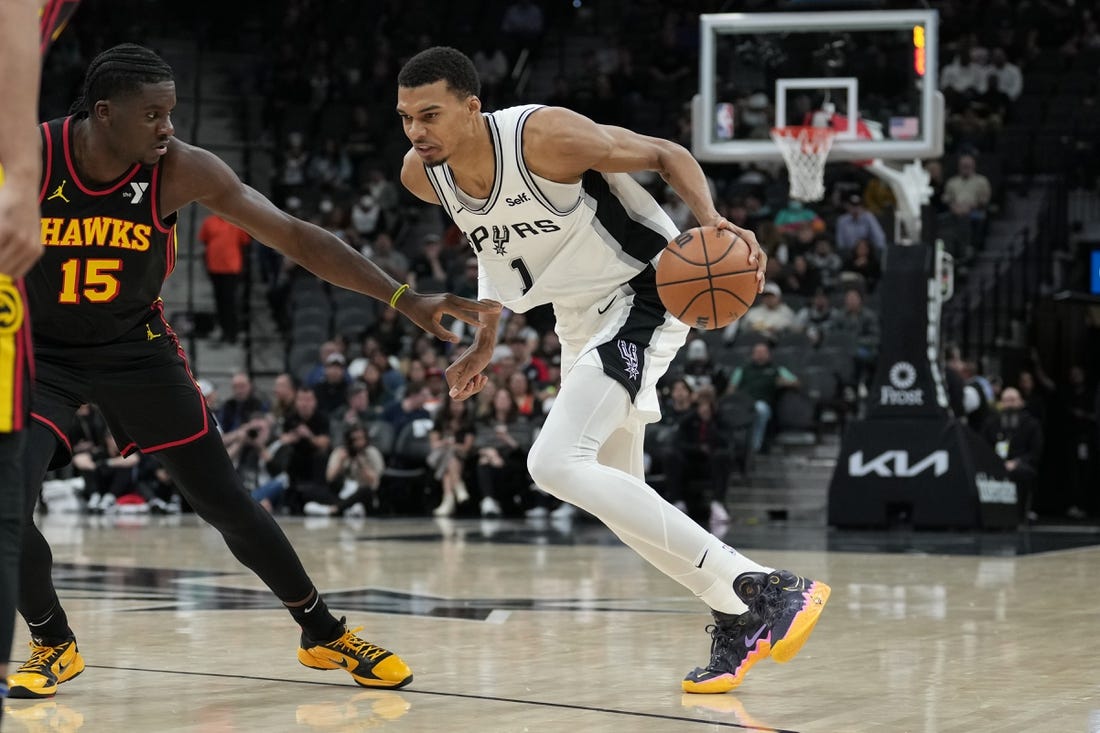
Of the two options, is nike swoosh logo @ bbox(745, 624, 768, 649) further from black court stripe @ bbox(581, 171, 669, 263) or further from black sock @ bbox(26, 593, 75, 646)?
black sock @ bbox(26, 593, 75, 646)

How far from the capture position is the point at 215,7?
964 inches

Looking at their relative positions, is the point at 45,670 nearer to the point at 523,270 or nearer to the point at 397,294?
the point at 397,294

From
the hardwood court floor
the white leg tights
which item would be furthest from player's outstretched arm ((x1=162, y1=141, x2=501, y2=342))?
the hardwood court floor

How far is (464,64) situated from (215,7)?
2058 centimetres

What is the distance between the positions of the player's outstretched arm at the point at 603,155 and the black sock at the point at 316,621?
5.11 feet

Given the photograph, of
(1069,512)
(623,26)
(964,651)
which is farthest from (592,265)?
(623,26)

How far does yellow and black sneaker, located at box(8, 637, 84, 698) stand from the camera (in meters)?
4.74

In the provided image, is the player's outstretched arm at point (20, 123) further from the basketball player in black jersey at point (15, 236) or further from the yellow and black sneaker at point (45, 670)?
the yellow and black sneaker at point (45, 670)

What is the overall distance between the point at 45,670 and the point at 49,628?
14 centimetres

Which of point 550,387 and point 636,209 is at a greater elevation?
point 636,209

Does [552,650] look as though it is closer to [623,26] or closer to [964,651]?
[964,651]

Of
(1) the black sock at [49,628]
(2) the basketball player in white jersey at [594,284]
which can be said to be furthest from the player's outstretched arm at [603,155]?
(1) the black sock at [49,628]

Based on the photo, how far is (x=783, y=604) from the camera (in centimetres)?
491

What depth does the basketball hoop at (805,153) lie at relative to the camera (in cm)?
1306
